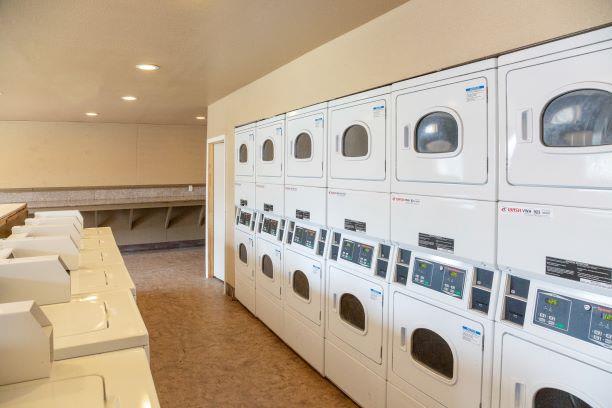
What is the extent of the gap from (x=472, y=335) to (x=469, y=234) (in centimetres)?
44

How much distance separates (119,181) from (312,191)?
18.6 ft

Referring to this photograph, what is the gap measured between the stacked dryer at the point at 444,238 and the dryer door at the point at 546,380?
0.32ft

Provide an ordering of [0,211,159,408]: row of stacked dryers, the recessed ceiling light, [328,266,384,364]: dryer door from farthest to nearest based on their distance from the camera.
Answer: the recessed ceiling light < [328,266,384,364]: dryer door < [0,211,159,408]: row of stacked dryers

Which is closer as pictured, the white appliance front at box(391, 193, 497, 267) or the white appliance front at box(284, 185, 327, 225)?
the white appliance front at box(391, 193, 497, 267)

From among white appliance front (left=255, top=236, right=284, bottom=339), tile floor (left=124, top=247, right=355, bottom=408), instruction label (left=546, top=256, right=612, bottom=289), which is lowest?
tile floor (left=124, top=247, right=355, bottom=408)

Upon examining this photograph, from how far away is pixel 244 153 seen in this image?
14.9ft

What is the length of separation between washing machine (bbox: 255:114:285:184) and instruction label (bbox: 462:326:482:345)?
211 centimetres

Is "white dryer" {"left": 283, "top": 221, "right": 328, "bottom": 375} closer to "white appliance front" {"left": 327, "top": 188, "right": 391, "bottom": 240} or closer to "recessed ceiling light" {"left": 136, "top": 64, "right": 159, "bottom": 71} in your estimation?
"white appliance front" {"left": 327, "top": 188, "right": 391, "bottom": 240}

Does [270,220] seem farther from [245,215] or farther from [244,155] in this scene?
[244,155]

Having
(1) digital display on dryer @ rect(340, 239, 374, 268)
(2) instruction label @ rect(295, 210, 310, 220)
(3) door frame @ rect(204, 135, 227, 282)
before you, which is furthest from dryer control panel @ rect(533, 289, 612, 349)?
(3) door frame @ rect(204, 135, 227, 282)

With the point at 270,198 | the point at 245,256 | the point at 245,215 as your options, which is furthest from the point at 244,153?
the point at 245,256

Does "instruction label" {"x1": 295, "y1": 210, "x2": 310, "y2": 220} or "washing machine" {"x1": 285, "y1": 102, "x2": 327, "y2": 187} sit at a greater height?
"washing machine" {"x1": 285, "y1": 102, "x2": 327, "y2": 187}

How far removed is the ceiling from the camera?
2.33 meters

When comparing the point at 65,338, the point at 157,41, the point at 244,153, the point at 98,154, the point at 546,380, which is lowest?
the point at 546,380
